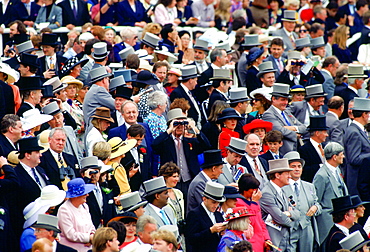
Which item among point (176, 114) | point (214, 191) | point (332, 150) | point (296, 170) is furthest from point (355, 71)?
point (214, 191)

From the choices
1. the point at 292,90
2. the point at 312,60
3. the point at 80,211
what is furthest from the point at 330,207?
the point at 312,60

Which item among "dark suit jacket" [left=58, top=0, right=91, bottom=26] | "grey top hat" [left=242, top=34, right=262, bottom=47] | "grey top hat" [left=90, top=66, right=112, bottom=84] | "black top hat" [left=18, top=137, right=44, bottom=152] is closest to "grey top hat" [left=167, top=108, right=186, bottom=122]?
"grey top hat" [left=90, top=66, right=112, bottom=84]

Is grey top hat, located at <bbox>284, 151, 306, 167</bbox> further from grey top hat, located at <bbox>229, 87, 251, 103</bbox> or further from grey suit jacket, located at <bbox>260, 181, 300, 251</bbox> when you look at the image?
grey top hat, located at <bbox>229, 87, 251, 103</bbox>

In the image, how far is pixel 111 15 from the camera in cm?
1792

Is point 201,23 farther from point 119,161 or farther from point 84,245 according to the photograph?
point 84,245

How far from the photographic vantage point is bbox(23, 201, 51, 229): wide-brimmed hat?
899cm

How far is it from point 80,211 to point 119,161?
138cm

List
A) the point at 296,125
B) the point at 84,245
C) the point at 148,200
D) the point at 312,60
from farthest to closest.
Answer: the point at 312,60
the point at 296,125
the point at 148,200
the point at 84,245

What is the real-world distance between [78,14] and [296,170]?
7637 millimetres

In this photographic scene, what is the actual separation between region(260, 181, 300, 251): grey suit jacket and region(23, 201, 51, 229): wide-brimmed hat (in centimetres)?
325

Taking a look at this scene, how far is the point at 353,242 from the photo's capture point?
1016 cm

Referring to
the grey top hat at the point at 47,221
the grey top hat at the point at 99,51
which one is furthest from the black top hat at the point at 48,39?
the grey top hat at the point at 47,221

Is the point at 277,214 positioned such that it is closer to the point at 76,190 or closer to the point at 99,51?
the point at 76,190

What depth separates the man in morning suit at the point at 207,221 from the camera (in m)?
9.82
